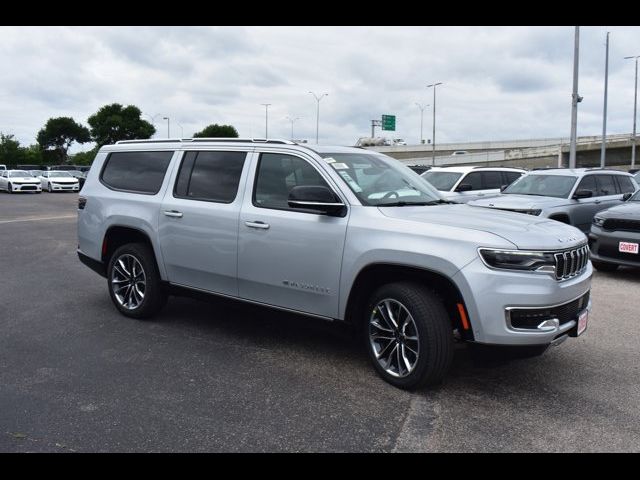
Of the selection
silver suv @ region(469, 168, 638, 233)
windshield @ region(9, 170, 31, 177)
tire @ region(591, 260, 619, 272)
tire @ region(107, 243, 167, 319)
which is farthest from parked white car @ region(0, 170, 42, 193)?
tire @ region(591, 260, 619, 272)

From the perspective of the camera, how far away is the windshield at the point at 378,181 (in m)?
4.85

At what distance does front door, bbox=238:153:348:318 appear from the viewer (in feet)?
15.3

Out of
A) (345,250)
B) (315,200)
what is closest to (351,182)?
(315,200)

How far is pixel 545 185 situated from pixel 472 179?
8.76 feet

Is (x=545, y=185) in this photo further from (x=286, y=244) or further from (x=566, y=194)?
(x=286, y=244)

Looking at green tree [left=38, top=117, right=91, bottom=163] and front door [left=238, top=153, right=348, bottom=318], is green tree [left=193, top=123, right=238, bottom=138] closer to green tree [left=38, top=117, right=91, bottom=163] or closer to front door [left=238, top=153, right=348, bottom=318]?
green tree [left=38, top=117, right=91, bottom=163]

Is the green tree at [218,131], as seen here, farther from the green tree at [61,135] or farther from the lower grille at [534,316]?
the lower grille at [534,316]

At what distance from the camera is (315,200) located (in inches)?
179

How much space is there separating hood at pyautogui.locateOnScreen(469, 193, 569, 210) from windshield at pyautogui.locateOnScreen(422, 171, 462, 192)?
263 cm

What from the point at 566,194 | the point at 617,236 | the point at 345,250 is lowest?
the point at 617,236

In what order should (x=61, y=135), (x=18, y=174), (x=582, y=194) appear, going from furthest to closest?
(x=61, y=135), (x=18, y=174), (x=582, y=194)

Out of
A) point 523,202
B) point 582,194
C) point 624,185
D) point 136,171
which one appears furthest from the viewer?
point 624,185

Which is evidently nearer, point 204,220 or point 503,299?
point 503,299

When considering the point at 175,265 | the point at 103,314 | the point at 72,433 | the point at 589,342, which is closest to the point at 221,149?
the point at 175,265
